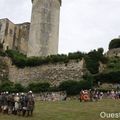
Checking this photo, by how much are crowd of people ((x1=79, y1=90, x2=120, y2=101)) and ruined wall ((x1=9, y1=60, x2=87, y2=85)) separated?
8.12 metres

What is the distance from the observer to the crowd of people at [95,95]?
1579 inches

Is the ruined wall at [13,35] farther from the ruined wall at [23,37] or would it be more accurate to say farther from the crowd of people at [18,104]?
the crowd of people at [18,104]

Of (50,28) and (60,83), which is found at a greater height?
(50,28)

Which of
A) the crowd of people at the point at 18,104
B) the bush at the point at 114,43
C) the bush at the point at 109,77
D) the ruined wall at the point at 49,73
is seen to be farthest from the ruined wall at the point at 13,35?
the crowd of people at the point at 18,104

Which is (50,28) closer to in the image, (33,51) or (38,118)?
(33,51)

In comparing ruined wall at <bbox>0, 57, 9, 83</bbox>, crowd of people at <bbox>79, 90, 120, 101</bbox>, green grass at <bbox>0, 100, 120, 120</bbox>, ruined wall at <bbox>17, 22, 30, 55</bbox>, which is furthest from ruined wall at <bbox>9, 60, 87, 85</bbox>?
ruined wall at <bbox>17, 22, 30, 55</bbox>

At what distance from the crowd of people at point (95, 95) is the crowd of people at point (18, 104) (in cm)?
1091

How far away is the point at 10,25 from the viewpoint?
81.4 m

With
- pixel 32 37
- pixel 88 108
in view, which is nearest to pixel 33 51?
pixel 32 37

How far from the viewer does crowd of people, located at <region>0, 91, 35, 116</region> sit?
1148 inches

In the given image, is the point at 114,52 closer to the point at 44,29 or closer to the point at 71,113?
the point at 44,29

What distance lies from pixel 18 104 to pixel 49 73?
2609 cm

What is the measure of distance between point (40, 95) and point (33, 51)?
1631 centimetres

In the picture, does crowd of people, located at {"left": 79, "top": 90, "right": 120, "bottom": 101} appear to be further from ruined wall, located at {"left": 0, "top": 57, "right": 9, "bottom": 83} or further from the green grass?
ruined wall, located at {"left": 0, "top": 57, "right": 9, "bottom": 83}
